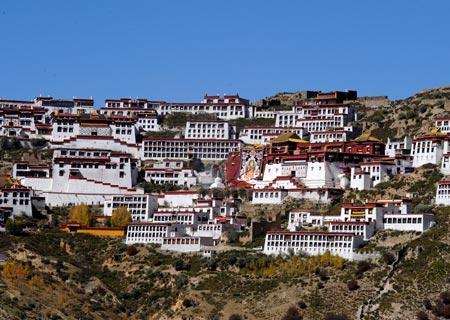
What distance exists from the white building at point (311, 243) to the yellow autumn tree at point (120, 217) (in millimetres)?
14953

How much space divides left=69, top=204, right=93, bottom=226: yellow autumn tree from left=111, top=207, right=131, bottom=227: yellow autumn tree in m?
1.94

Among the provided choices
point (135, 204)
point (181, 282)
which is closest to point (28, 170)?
point (135, 204)

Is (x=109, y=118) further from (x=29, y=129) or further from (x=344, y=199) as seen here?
(x=344, y=199)

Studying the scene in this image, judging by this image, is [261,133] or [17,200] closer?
[17,200]

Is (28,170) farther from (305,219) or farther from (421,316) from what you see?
(421,316)

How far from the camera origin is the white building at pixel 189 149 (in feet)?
423

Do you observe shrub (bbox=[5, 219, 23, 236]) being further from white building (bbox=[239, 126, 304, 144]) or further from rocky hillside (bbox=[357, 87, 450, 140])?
rocky hillside (bbox=[357, 87, 450, 140])

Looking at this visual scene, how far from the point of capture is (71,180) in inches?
4724

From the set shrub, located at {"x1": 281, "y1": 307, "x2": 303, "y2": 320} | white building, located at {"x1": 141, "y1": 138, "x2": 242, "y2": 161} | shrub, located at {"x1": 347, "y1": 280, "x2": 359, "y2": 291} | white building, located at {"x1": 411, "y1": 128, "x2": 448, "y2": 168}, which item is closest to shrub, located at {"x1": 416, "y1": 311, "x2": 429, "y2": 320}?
shrub, located at {"x1": 347, "y1": 280, "x2": 359, "y2": 291}

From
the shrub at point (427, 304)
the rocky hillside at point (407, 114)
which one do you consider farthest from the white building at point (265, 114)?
the shrub at point (427, 304)

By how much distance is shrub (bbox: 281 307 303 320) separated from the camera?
9300 centimetres

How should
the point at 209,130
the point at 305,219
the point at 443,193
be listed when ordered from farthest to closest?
1. the point at 209,130
2. the point at 305,219
3. the point at 443,193

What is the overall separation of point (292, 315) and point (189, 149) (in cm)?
3850

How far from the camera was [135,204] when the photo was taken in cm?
11544
